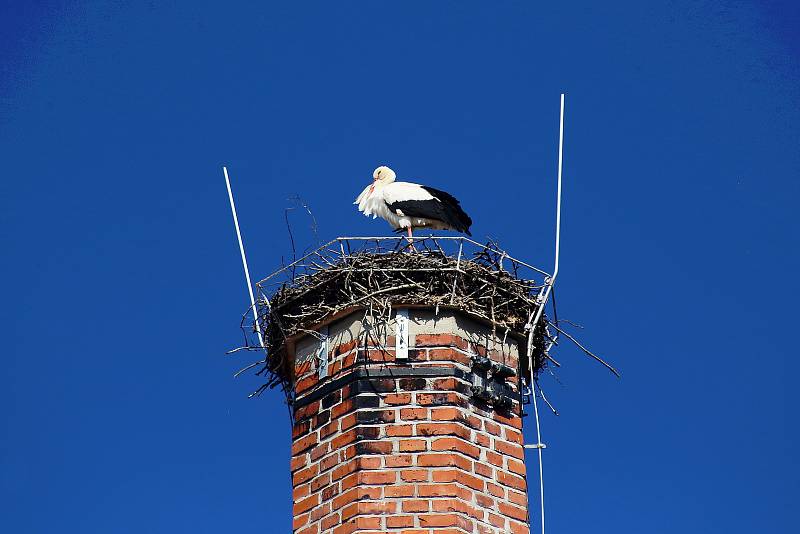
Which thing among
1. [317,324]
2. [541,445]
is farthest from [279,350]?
[541,445]

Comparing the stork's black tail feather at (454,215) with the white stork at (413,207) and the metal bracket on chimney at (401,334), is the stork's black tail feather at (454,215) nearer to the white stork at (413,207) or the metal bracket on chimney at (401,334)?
the white stork at (413,207)

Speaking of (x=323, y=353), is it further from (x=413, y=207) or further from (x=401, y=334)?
(x=413, y=207)

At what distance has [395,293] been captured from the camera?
9.93 metres

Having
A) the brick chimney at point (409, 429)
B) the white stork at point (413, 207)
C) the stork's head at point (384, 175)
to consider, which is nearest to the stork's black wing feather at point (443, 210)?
the white stork at point (413, 207)

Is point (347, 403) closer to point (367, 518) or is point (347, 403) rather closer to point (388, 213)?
point (367, 518)

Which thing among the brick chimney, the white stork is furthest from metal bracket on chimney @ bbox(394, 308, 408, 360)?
the white stork

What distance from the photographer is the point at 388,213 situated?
42.0ft

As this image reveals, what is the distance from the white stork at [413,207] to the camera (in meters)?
12.4

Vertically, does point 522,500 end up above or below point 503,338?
below

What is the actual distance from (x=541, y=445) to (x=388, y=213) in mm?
3432

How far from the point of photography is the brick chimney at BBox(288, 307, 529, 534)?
359 inches

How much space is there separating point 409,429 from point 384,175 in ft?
15.0

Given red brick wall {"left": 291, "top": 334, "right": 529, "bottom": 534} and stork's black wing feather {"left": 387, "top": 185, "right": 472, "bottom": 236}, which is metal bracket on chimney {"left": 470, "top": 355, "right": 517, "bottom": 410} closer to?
red brick wall {"left": 291, "top": 334, "right": 529, "bottom": 534}

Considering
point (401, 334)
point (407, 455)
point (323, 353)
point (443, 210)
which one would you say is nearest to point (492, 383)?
point (401, 334)
